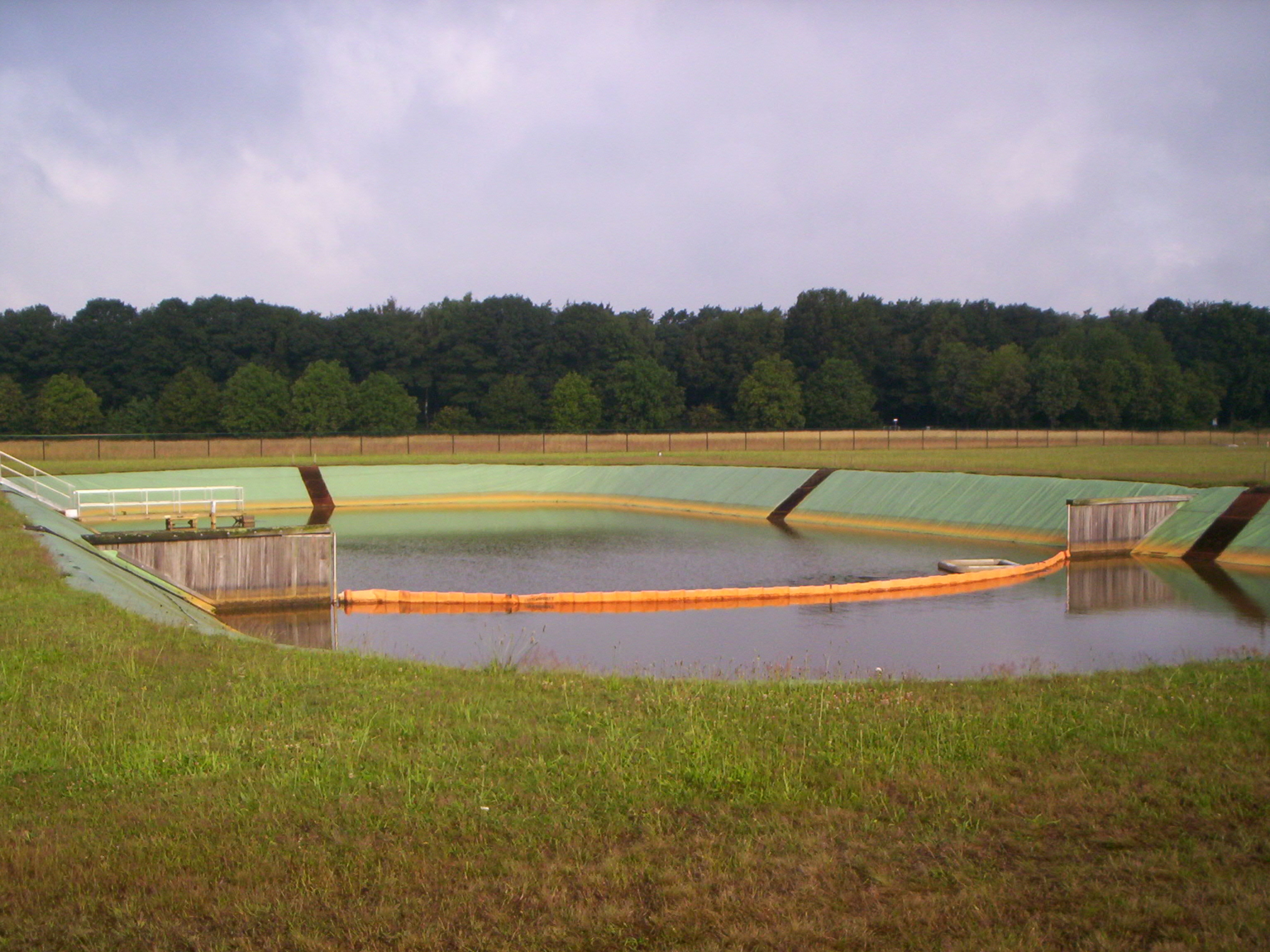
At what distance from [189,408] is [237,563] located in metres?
63.6

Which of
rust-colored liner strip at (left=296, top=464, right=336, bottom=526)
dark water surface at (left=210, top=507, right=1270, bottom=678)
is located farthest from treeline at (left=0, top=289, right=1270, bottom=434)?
dark water surface at (left=210, top=507, right=1270, bottom=678)

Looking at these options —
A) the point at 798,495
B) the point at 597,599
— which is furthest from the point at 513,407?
the point at 597,599

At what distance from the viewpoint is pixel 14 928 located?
5051mm

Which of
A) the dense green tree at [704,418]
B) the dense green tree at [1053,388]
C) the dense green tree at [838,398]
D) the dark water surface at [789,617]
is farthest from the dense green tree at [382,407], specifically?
the dark water surface at [789,617]

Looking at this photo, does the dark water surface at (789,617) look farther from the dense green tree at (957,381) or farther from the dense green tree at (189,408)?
the dense green tree at (957,381)

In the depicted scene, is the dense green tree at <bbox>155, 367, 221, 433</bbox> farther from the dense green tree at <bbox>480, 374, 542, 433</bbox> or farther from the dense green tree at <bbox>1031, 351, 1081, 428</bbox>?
the dense green tree at <bbox>1031, 351, 1081, 428</bbox>

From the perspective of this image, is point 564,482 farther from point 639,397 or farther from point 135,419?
point 135,419

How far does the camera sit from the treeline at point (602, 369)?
262 feet

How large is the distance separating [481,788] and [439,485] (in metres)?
42.1

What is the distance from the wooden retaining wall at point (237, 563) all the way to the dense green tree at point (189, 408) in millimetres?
62004

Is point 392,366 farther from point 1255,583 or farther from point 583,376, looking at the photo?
point 1255,583

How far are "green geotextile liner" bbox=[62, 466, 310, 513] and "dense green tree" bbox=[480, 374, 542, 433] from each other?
38.5m

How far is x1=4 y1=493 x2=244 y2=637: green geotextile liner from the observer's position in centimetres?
1461

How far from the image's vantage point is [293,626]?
62.4 ft
